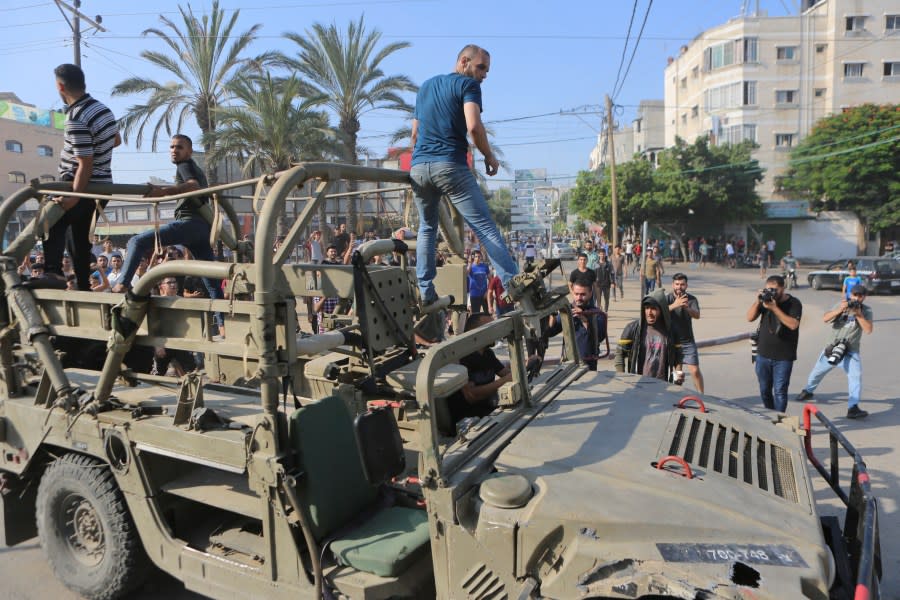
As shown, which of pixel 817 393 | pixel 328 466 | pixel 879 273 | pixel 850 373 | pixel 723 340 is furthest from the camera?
pixel 879 273

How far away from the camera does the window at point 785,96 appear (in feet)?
150

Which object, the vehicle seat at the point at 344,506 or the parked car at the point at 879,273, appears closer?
the vehicle seat at the point at 344,506

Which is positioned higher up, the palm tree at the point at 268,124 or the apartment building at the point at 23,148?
the apartment building at the point at 23,148

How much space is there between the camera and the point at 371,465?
8.38 ft

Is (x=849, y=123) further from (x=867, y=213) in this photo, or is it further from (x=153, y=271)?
(x=153, y=271)

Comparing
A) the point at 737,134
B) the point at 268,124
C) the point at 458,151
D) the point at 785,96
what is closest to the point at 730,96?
the point at 737,134

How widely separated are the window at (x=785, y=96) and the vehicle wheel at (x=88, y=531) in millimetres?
51142

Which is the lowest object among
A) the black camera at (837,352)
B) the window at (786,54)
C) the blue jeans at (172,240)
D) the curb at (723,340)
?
the curb at (723,340)

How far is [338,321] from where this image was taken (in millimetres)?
4348

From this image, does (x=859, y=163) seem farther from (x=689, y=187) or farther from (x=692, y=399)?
(x=692, y=399)

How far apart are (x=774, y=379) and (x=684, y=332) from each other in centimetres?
138

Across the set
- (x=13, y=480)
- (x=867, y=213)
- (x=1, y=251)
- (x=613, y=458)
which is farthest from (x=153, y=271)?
(x=867, y=213)

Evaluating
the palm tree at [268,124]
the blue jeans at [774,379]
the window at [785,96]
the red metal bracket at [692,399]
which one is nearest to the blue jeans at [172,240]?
the red metal bracket at [692,399]

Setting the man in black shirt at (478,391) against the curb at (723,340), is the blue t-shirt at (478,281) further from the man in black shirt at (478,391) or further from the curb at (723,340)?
the man in black shirt at (478,391)
